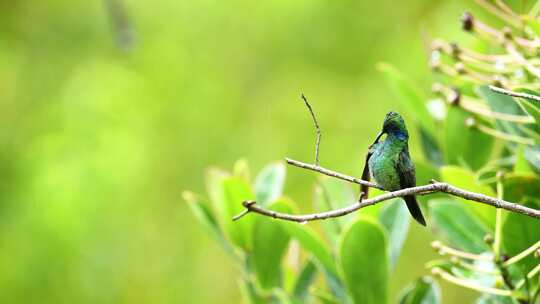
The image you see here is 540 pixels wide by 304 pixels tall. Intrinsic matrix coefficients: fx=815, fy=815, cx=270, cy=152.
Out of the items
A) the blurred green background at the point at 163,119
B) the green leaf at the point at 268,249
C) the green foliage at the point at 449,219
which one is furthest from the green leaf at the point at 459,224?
the blurred green background at the point at 163,119

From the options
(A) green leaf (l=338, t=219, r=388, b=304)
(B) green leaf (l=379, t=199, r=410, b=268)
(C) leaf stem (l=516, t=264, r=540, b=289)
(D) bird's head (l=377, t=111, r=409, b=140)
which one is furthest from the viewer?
(B) green leaf (l=379, t=199, r=410, b=268)

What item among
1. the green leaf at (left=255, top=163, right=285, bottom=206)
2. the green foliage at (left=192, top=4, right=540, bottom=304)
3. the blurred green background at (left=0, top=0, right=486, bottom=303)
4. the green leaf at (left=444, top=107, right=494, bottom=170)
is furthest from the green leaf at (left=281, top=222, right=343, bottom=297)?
the blurred green background at (left=0, top=0, right=486, bottom=303)

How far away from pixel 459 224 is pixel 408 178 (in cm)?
29

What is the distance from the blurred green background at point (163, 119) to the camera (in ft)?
A: 9.24

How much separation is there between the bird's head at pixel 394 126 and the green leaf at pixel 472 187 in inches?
10.4

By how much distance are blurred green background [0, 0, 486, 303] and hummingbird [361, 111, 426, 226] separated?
1886 millimetres

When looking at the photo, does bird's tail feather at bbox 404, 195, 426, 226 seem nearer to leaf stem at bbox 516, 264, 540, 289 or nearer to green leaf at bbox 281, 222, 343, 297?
leaf stem at bbox 516, 264, 540, 289

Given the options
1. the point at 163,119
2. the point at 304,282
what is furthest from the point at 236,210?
the point at 163,119

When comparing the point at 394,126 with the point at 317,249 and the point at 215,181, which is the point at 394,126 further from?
the point at 215,181

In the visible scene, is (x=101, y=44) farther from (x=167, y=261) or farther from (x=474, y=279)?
(x=474, y=279)

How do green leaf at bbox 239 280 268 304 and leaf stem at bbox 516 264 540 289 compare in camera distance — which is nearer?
leaf stem at bbox 516 264 540 289

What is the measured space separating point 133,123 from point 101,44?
0.58 meters

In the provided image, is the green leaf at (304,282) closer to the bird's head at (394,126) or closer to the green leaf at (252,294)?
the green leaf at (252,294)

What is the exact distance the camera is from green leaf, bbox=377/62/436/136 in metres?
1.09
